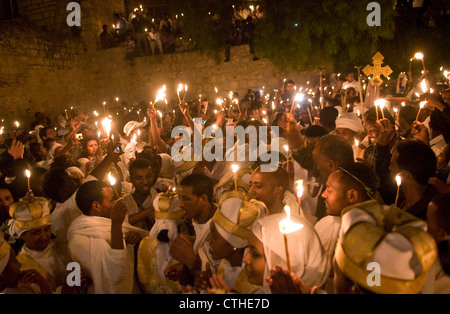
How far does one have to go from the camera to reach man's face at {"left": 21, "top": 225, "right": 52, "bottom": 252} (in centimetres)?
288

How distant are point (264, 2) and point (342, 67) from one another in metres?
3.46

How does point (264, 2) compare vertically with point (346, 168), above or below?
above

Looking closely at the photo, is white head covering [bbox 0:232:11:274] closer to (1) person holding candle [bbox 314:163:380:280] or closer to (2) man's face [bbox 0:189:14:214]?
(2) man's face [bbox 0:189:14:214]

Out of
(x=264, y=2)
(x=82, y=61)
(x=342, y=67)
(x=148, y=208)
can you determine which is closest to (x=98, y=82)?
(x=82, y=61)

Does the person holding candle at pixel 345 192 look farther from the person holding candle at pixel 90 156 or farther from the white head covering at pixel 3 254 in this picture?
the person holding candle at pixel 90 156

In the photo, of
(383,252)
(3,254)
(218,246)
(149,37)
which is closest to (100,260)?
(3,254)

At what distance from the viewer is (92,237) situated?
2814mm

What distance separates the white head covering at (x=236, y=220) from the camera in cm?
234

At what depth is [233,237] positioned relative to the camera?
234cm

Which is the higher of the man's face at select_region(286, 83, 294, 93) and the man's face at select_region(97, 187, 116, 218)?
the man's face at select_region(286, 83, 294, 93)

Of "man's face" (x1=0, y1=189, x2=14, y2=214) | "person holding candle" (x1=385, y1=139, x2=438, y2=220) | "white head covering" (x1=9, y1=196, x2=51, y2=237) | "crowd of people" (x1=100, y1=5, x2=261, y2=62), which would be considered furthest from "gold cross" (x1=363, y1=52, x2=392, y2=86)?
"crowd of people" (x1=100, y1=5, x2=261, y2=62)

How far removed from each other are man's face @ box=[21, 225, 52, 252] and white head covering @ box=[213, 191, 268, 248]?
5.26ft
